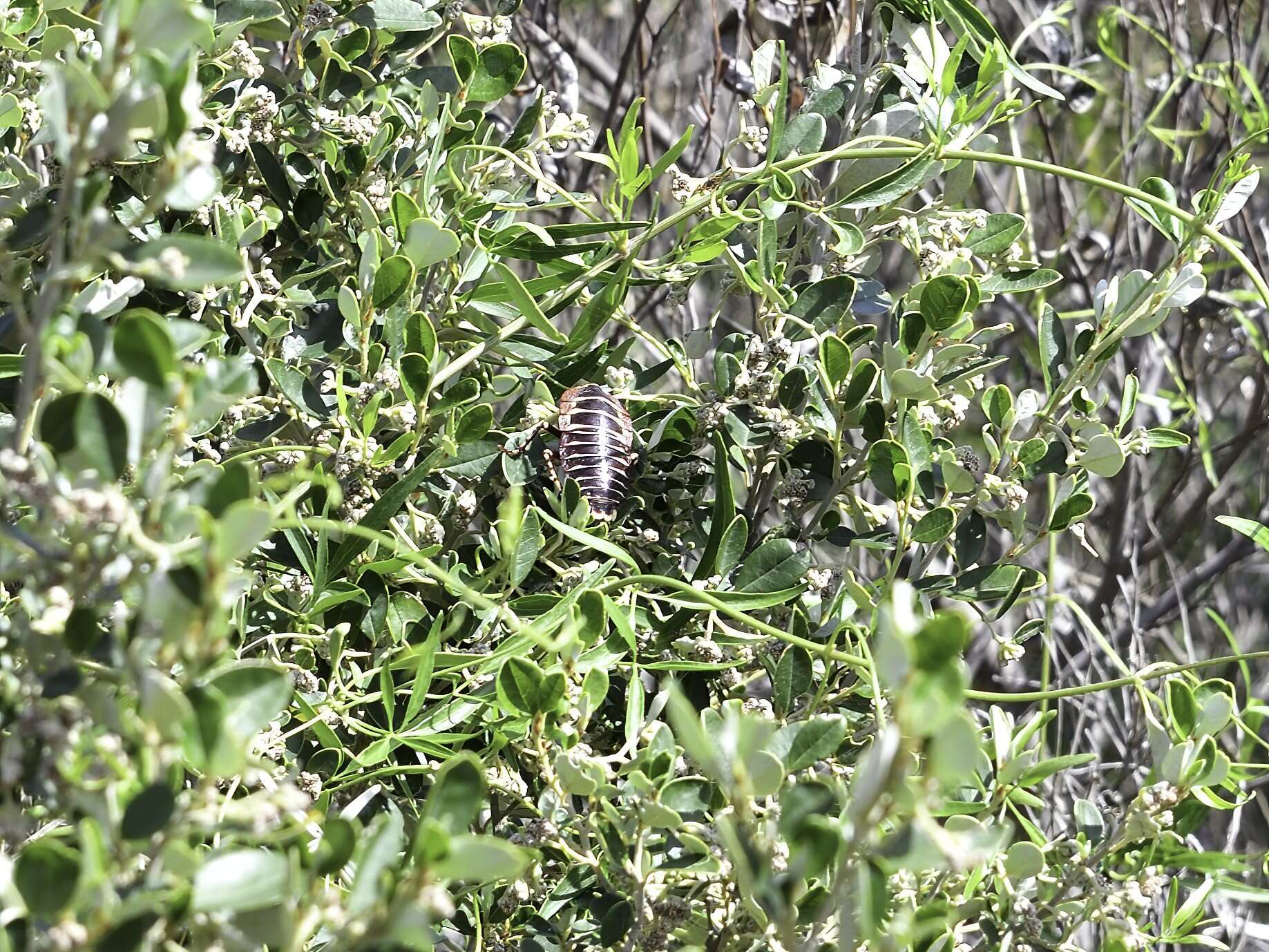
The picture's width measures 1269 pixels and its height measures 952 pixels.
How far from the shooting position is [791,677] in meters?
0.66

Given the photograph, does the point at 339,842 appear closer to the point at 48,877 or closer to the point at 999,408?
the point at 48,877

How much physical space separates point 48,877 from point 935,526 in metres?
0.51

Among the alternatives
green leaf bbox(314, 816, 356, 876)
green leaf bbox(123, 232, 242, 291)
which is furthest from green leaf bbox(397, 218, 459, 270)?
green leaf bbox(314, 816, 356, 876)

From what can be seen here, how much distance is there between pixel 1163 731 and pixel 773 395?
305 millimetres

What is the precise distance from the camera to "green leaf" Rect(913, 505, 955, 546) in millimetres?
706

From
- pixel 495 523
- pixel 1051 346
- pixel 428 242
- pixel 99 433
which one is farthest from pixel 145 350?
pixel 1051 346

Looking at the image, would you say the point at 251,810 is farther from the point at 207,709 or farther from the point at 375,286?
the point at 375,286

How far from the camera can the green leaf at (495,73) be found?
0.76 metres

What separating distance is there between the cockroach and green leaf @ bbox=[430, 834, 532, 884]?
1.16ft

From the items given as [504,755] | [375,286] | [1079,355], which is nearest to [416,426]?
[375,286]

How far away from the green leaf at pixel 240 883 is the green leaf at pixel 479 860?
0.05 m

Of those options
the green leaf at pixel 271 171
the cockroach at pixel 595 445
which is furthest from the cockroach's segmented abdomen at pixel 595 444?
the green leaf at pixel 271 171

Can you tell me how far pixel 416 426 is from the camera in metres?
0.67

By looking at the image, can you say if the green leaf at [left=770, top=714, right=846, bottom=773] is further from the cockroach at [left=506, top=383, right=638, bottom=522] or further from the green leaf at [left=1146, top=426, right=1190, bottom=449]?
the green leaf at [left=1146, top=426, right=1190, bottom=449]
